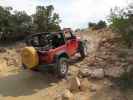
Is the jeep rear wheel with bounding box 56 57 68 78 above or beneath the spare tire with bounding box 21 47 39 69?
beneath

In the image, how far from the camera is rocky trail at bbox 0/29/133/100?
33.7ft

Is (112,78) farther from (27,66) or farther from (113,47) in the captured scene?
(113,47)

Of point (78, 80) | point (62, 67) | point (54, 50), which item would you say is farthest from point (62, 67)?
point (78, 80)

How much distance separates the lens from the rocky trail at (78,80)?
10258mm

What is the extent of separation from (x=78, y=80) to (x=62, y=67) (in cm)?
127

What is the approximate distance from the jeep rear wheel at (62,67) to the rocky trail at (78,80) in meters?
0.25

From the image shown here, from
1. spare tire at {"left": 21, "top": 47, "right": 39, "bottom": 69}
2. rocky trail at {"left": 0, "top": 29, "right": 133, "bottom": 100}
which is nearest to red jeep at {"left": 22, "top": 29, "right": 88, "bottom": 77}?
spare tire at {"left": 21, "top": 47, "right": 39, "bottom": 69}

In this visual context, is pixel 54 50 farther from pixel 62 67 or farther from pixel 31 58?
pixel 31 58

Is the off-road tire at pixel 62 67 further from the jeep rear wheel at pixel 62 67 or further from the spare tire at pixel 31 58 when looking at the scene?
the spare tire at pixel 31 58

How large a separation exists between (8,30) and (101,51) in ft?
26.8

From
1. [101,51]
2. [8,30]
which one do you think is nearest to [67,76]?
[101,51]

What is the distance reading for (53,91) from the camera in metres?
10.9

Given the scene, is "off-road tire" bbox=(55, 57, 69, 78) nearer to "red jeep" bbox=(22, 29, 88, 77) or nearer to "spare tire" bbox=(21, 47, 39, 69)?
"red jeep" bbox=(22, 29, 88, 77)

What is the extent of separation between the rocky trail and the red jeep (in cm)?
63
